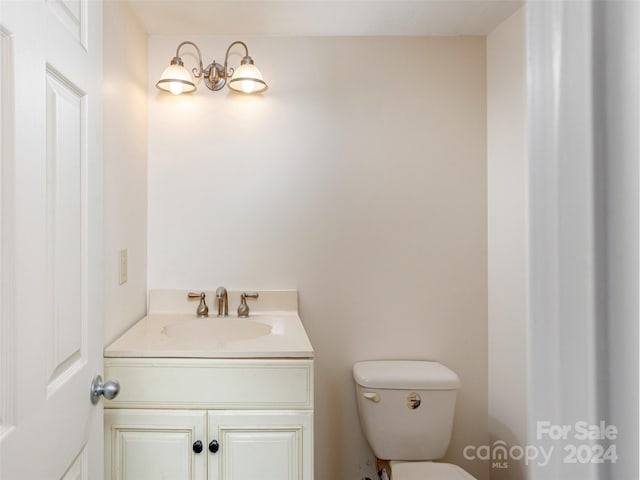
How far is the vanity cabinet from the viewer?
4.34 feet

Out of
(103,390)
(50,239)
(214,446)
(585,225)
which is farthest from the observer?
(214,446)

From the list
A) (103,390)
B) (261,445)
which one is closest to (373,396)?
(261,445)

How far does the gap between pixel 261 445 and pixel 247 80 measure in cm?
140

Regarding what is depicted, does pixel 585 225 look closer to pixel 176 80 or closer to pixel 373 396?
pixel 373 396

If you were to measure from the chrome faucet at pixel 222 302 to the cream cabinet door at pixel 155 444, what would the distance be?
58 cm

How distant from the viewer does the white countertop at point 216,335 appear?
1351 mm

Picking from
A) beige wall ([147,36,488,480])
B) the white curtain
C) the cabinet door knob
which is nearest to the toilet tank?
beige wall ([147,36,488,480])

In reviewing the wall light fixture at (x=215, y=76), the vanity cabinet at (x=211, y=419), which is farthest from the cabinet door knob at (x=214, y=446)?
the wall light fixture at (x=215, y=76)

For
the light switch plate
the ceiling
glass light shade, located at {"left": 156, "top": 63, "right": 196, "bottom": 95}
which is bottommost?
the light switch plate

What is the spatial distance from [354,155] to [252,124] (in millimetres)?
495

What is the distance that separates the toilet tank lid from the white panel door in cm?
108

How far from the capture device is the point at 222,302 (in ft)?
6.17

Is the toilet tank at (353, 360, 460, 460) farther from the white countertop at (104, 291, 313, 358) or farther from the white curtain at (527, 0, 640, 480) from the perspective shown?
the white curtain at (527, 0, 640, 480)

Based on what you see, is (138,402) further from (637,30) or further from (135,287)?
(637,30)
